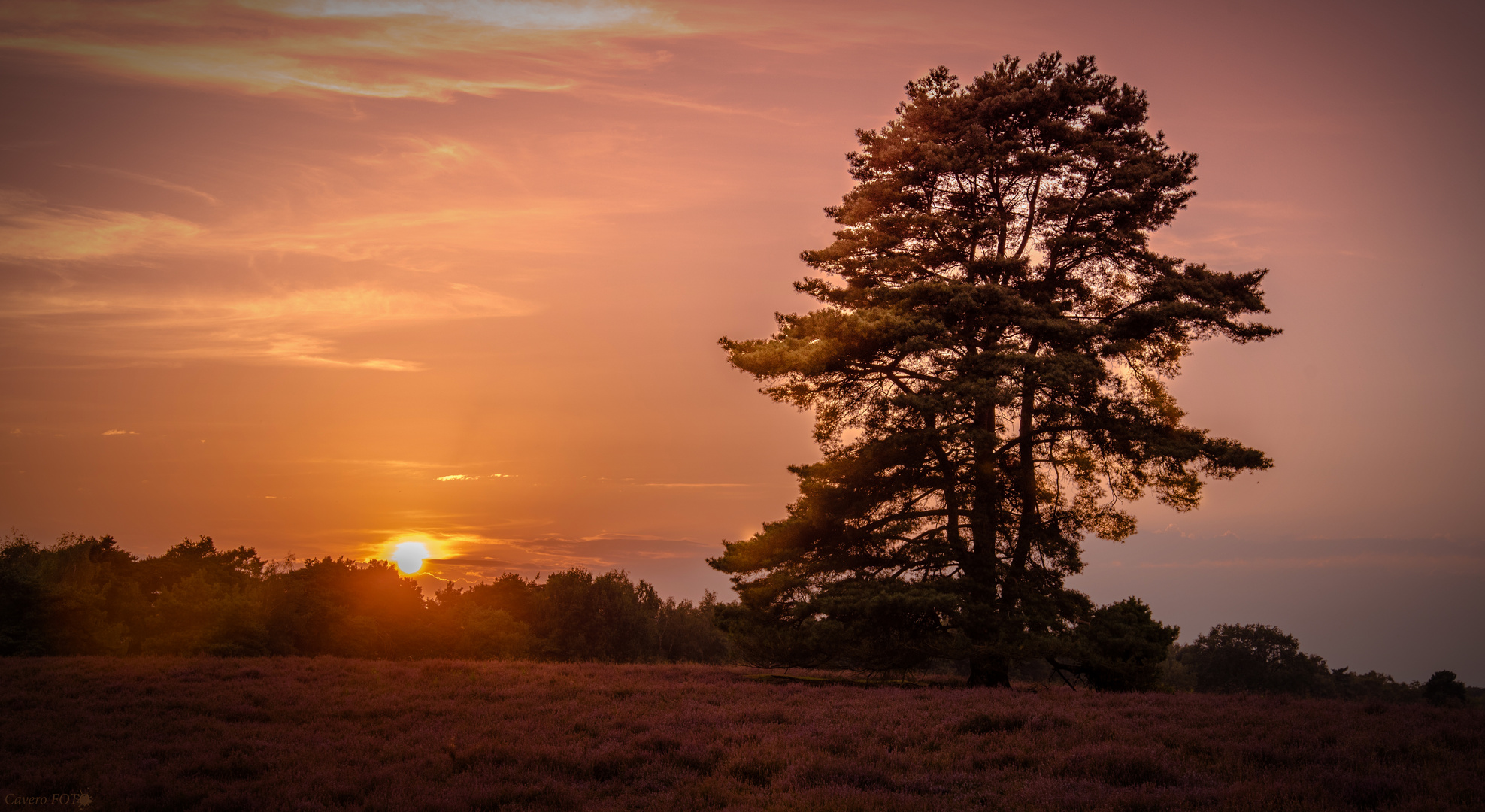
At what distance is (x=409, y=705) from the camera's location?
14.6 metres

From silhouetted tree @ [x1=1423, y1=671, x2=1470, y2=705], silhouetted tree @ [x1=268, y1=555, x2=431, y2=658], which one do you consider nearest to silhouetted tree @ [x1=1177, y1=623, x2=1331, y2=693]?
silhouetted tree @ [x1=1423, y1=671, x2=1470, y2=705]

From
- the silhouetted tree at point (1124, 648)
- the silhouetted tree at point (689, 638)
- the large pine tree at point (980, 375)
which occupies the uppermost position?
the large pine tree at point (980, 375)

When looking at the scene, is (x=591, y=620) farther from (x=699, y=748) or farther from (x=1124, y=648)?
(x=699, y=748)

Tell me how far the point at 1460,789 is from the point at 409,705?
15.3 metres

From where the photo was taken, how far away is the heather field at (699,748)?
887 cm

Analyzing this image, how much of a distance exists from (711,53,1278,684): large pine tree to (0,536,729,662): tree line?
338 inches

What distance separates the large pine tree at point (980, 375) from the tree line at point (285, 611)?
338 inches

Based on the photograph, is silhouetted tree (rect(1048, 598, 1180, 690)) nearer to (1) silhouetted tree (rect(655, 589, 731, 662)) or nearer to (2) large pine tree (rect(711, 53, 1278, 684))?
(2) large pine tree (rect(711, 53, 1278, 684))

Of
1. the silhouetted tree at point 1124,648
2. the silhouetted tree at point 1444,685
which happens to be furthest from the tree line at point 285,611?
the silhouetted tree at point 1444,685

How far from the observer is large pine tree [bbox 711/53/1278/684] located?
792 inches

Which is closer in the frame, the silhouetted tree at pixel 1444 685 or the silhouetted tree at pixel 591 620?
the silhouetted tree at pixel 1444 685

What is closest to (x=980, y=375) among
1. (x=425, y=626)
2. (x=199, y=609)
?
(x=199, y=609)

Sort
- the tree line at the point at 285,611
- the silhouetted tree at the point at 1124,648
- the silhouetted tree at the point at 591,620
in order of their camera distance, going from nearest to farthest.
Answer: the silhouetted tree at the point at 1124,648, the tree line at the point at 285,611, the silhouetted tree at the point at 591,620

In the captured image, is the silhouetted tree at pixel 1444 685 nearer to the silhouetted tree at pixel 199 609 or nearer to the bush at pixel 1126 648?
the bush at pixel 1126 648
